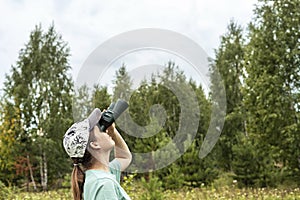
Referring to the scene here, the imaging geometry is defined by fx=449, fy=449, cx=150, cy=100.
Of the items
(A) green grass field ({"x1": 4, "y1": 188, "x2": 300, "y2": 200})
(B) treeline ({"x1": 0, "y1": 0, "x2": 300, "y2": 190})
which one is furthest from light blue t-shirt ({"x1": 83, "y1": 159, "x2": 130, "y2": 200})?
(A) green grass field ({"x1": 4, "y1": 188, "x2": 300, "y2": 200})

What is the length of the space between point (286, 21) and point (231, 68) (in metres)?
6.82

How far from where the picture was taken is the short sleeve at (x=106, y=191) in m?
1.82

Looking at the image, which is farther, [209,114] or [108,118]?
[209,114]

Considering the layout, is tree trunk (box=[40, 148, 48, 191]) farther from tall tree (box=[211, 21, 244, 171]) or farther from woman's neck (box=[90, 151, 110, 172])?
woman's neck (box=[90, 151, 110, 172])

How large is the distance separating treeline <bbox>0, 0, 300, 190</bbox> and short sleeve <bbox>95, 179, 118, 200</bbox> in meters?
4.09

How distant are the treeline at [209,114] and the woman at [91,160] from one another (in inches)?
153

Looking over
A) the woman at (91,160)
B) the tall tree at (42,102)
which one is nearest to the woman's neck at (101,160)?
the woman at (91,160)

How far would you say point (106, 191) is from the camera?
1.83 meters

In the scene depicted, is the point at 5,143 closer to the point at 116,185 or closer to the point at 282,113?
the point at 282,113

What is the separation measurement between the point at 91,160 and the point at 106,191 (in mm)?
241

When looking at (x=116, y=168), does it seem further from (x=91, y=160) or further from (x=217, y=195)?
(x=217, y=195)

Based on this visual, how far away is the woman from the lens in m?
1.86

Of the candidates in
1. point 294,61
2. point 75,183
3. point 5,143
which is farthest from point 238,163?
point 75,183

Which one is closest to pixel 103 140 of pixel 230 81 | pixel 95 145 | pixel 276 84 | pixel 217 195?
pixel 95 145
